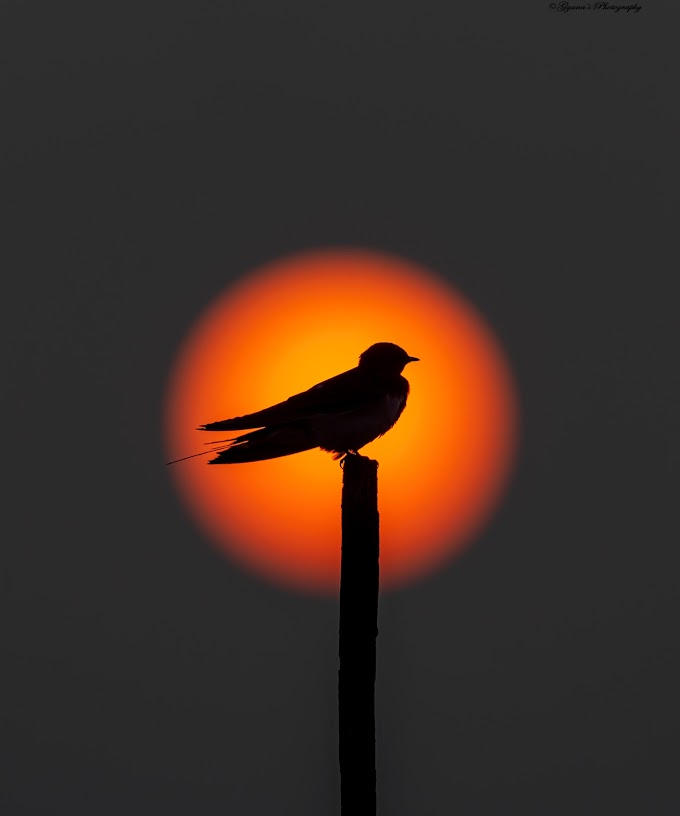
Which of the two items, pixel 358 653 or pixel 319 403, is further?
pixel 319 403

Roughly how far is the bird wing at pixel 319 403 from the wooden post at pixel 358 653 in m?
2.01

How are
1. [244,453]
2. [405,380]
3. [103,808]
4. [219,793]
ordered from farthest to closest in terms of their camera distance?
1. [219,793]
2. [103,808]
3. [405,380]
4. [244,453]

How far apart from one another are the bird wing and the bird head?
232mm

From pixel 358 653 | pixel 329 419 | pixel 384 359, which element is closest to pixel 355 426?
pixel 329 419

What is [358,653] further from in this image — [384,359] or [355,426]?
[384,359]

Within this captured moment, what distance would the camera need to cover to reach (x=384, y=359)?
13.3m

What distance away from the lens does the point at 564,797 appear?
63.4 metres

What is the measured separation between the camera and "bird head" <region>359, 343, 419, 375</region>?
43.1 ft

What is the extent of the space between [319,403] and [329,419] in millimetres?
196

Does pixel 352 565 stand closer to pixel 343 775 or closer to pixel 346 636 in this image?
pixel 346 636

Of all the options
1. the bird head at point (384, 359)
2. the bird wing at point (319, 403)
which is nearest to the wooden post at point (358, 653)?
the bird wing at point (319, 403)

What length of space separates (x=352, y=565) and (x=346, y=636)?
22.9 inches

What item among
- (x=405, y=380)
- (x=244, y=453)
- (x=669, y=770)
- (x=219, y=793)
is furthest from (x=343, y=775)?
(x=219, y=793)

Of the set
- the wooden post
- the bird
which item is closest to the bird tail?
the bird
